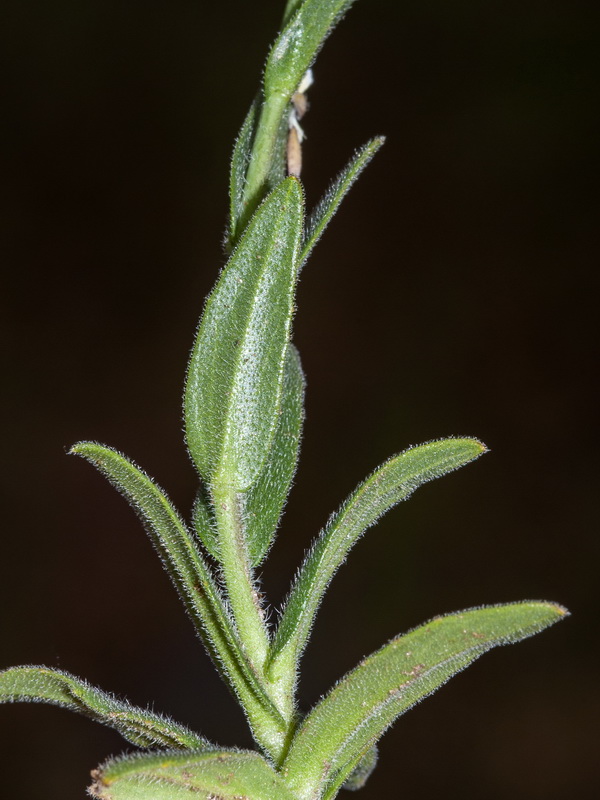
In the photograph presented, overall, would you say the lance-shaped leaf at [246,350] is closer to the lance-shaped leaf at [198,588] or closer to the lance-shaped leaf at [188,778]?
the lance-shaped leaf at [198,588]

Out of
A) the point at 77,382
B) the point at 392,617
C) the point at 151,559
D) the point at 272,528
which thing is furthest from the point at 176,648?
the point at 272,528

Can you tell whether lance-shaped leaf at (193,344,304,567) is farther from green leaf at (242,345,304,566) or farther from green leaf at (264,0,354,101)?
green leaf at (264,0,354,101)

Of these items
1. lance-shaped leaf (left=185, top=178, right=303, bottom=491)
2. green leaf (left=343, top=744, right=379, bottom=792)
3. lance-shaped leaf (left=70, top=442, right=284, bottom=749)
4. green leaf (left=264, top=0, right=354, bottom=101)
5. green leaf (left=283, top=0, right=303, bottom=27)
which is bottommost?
green leaf (left=343, top=744, right=379, bottom=792)

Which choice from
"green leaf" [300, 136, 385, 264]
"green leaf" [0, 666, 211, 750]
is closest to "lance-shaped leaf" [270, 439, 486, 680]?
"green leaf" [0, 666, 211, 750]

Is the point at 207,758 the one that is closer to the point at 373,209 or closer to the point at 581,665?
the point at 581,665

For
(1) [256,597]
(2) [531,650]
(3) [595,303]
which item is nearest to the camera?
(1) [256,597]
